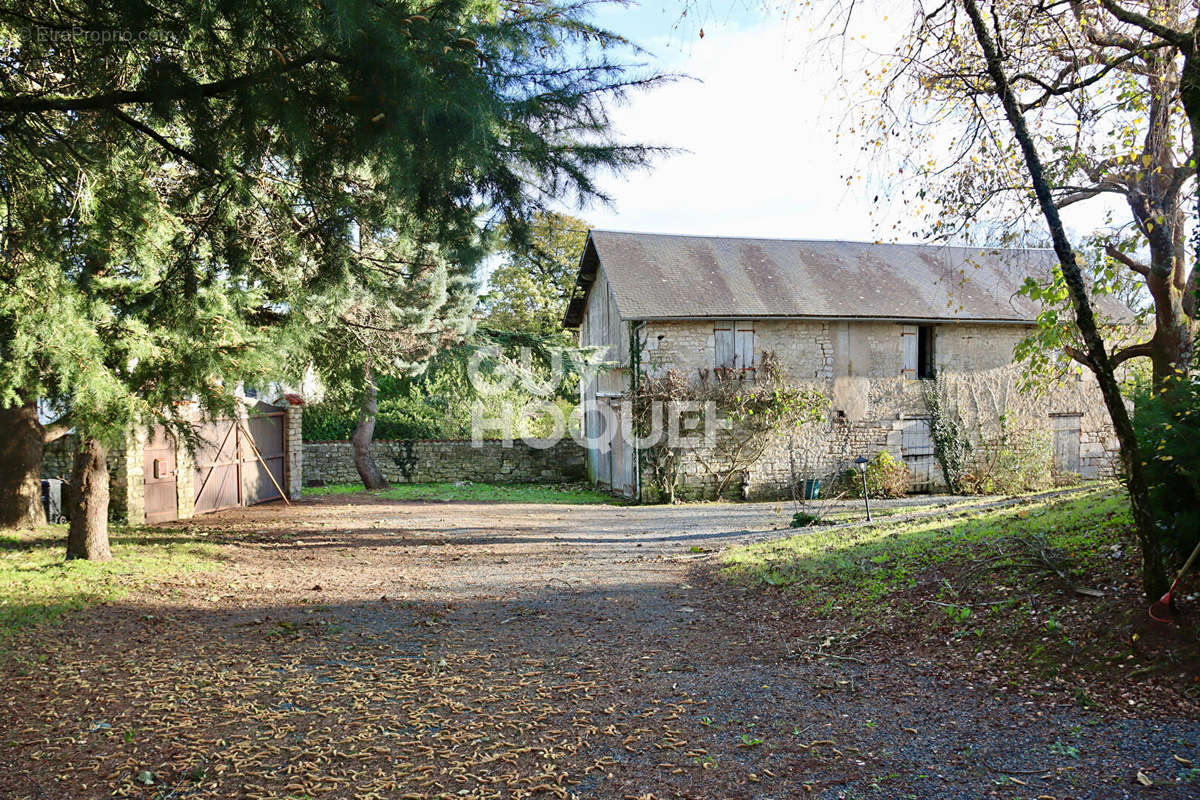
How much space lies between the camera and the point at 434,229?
14.5 feet

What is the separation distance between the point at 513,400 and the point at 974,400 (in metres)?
12.5

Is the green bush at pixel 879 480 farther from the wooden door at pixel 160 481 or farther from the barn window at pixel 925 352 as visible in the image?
the wooden door at pixel 160 481

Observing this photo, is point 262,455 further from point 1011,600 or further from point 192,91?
point 1011,600

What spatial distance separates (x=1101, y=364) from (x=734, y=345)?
471 inches

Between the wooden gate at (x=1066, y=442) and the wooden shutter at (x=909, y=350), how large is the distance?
3811 mm

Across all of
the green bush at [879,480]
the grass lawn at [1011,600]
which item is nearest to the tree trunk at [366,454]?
the green bush at [879,480]

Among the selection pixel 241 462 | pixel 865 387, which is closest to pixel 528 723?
pixel 241 462

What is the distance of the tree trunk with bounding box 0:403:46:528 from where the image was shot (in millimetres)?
10750

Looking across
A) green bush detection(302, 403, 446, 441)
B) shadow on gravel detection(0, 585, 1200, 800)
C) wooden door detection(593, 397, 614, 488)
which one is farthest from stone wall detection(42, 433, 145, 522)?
green bush detection(302, 403, 446, 441)


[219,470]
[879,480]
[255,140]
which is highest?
[255,140]

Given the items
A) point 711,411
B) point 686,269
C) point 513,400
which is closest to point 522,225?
point 711,411

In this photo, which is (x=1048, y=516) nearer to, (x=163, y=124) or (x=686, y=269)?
(x=163, y=124)

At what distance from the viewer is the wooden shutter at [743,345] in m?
16.6

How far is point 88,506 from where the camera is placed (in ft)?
28.5
